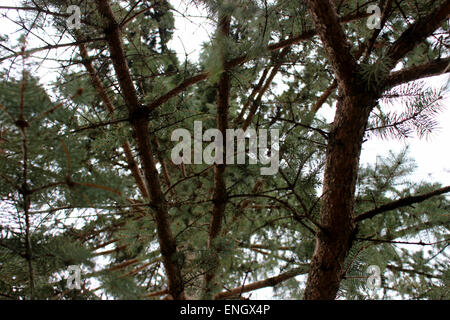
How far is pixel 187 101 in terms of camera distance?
2.18 meters

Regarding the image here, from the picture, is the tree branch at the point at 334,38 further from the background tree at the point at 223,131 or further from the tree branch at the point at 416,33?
the tree branch at the point at 416,33

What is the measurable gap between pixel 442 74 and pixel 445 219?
1.19 m

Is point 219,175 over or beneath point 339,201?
over

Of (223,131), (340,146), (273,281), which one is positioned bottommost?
(273,281)

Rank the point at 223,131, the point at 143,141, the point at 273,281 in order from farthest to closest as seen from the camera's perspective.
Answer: the point at 273,281 < the point at 223,131 < the point at 143,141

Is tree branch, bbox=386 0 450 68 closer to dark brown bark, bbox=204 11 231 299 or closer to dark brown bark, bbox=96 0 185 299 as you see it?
dark brown bark, bbox=204 11 231 299

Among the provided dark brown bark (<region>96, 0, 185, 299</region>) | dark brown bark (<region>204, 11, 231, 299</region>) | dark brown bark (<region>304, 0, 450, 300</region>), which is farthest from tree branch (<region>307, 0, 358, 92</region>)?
dark brown bark (<region>96, 0, 185, 299</region>)

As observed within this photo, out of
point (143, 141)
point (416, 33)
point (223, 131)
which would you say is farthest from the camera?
point (223, 131)

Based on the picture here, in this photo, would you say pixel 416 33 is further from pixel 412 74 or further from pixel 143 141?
pixel 143 141

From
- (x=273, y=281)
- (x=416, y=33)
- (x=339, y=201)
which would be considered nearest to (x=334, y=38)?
(x=416, y=33)

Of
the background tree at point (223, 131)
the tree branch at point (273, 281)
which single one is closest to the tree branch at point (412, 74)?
the background tree at point (223, 131)
